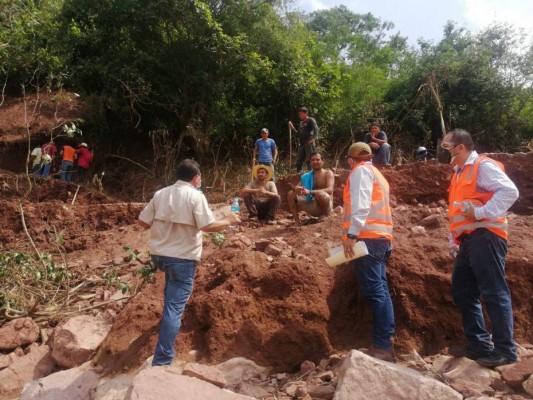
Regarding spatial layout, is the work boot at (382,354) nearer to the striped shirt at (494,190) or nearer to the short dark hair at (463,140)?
the striped shirt at (494,190)

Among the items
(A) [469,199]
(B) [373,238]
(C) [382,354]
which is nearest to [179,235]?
(B) [373,238]

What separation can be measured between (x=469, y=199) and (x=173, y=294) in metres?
2.12

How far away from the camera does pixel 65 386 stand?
346 centimetres

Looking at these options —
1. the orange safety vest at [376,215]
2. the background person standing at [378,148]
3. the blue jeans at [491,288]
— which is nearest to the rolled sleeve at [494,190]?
the blue jeans at [491,288]

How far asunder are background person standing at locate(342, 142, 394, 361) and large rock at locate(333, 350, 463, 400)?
16.3 inches

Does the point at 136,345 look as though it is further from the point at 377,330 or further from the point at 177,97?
the point at 177,97

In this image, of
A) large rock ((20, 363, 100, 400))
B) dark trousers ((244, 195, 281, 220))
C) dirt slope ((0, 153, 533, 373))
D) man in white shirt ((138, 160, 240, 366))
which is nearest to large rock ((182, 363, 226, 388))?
man in white shirt ((138, 160, 240, 366))

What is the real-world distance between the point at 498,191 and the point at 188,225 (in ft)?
6.81

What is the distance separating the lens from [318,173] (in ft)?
20.4

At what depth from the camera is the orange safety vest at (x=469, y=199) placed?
297 centimetres

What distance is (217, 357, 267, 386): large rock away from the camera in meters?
3.36

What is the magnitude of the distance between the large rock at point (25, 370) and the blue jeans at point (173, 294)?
157 centimetres

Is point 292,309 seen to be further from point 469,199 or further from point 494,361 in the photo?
point 469,199

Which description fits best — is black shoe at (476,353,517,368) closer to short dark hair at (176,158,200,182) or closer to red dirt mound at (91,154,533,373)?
red dirt mound at (91,154,533,373)
